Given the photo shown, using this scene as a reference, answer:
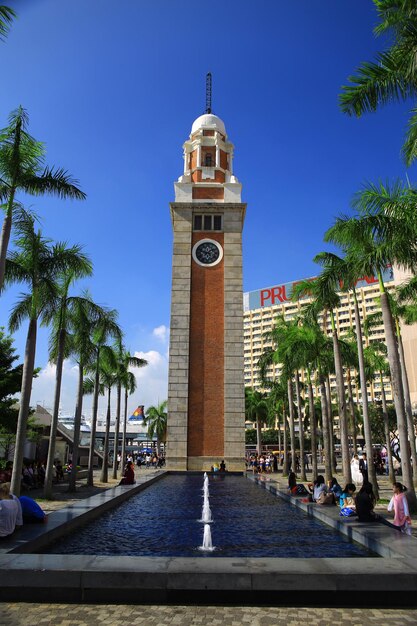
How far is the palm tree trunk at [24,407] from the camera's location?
14992 millimetres

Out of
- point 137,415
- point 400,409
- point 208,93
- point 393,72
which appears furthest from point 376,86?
point 137,415

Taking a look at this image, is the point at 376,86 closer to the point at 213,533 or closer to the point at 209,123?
the point at 213,533

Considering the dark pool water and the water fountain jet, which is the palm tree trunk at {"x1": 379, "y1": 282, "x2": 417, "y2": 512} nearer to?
the dark pool water

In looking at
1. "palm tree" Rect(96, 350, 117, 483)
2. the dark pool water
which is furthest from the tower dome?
the dark pool water

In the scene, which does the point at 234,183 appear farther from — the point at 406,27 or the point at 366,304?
the point at 366,304

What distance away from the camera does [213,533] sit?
35.7 feet

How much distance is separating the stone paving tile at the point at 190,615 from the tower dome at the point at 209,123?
4461cm

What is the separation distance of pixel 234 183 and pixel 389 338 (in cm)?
2932

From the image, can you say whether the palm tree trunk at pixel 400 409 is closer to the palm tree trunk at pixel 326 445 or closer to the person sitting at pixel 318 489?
the person sitting at pixel 318 489

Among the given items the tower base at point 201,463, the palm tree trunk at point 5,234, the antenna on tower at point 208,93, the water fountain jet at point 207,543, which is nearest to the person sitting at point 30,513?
the water fountain jet at point 207,543

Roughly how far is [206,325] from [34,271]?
22376 millimetres

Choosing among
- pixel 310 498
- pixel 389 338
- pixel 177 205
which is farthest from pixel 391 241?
pixel 177 205

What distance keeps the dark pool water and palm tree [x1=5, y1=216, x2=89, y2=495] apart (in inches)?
205

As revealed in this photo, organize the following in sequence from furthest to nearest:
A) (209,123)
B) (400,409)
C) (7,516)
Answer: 1. (209,123)
2. (400,409)
3. (7,516)
